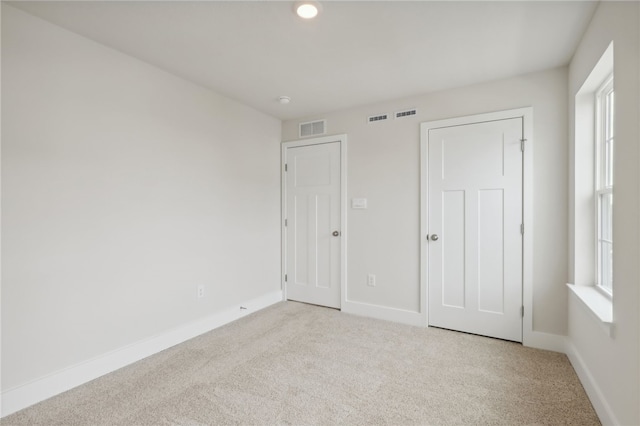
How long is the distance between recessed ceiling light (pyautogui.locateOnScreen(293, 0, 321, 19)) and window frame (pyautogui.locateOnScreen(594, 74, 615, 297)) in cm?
197

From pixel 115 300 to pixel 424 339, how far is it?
2.65 meters

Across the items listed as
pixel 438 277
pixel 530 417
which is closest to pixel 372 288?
pixel 438 277

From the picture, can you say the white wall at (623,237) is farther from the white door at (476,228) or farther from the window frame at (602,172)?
the white door at (476,228)

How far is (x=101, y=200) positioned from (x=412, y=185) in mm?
2802

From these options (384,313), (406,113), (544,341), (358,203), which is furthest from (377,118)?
(544,341)

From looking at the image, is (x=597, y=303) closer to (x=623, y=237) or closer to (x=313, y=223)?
(x=623, y=237)

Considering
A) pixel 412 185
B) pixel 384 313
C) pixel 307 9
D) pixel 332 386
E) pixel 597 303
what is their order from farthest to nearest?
pixel 384 313 → pixel 412 185 → pixel 332 386 → pixel 597 303 → pixel 307 9

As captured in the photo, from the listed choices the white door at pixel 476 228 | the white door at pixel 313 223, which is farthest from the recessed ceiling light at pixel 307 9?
the white door at pixel 313 223

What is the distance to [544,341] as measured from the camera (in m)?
2.72

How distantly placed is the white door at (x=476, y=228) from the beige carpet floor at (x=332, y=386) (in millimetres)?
245

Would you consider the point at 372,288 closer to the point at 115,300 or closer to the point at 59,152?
the point at 115,300

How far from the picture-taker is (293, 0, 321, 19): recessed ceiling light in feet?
5.95

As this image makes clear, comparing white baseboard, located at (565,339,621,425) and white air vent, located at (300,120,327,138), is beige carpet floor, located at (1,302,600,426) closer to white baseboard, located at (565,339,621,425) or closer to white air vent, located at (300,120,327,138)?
white baseboard, located at (565,339,621,425)

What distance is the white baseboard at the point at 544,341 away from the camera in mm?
2662
